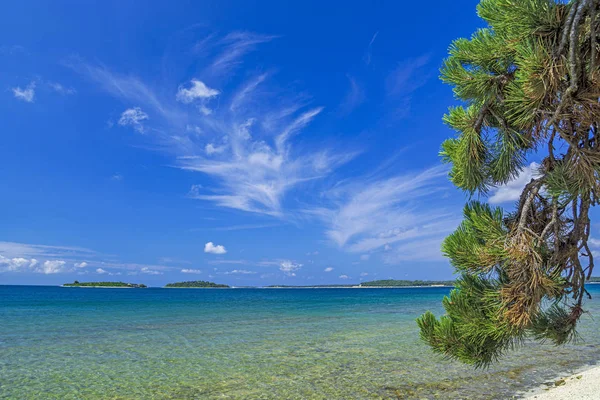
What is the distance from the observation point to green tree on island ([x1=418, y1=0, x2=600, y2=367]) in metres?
2.61

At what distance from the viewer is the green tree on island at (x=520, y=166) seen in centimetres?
261

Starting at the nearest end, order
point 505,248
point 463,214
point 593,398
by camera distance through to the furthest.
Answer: point 505,248 < point 463,214 < point 593,398

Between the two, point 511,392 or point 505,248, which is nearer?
point 505,248

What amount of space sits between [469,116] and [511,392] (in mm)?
6945

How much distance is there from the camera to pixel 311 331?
17.4 metres

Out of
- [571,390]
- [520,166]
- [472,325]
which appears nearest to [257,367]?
[571,390]

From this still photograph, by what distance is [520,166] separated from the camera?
3279 mm

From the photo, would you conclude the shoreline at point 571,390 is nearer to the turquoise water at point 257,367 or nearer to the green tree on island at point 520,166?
the turquoise water at point 257,367

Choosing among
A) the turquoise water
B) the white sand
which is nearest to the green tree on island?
the white sand

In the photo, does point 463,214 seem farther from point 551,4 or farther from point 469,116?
point 551,4

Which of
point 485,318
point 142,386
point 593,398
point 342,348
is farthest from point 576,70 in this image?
point 342,348

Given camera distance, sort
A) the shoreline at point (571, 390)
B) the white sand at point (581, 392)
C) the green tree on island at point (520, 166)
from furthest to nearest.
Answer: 1. the shoreline at point (571, 390)
2. the white sand at point (581, 392)
3. the green tree on island at point (520, 166)

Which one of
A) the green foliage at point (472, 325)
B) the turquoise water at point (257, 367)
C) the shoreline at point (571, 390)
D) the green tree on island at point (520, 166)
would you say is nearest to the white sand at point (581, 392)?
the shoreline at point (571, 390)

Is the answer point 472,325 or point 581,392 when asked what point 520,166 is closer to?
point 472,325
